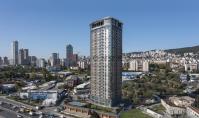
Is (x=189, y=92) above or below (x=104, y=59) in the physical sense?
below

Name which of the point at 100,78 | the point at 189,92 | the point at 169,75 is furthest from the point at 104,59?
the point at 169,75

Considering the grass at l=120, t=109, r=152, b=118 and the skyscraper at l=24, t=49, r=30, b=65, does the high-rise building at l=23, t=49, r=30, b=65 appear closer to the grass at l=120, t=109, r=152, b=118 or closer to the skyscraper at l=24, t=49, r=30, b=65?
the skyscraper at l=24, t=49, r=30, b=65

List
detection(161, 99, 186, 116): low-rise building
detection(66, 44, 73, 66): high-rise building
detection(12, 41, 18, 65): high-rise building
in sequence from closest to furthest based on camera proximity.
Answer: detection(161, 99, 186, 116): low-rise building, detection(66, 44, 73, 66): high-rise building, detection(12, 41, 18, 65): high-rise building

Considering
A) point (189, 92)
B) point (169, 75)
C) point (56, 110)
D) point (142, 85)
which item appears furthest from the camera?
point (169, 75)

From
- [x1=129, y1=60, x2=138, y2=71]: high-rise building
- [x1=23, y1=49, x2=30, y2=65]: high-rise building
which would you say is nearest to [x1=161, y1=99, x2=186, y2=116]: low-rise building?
[x1=129, y1=60, x2=138, y2=71]: high-rise building

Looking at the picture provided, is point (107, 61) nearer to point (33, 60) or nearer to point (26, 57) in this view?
point (26, 57)

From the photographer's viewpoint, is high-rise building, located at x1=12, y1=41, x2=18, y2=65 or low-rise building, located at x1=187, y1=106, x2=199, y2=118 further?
high-rise building, located at x1=12, y1=41, x2=18, y2=65

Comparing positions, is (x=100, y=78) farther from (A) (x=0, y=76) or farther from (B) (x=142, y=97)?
(A) (x=0, y=76)

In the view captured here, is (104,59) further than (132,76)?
No

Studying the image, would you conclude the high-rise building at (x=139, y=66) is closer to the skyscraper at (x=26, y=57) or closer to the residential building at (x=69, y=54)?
the residential building at (x=69, y=54)
